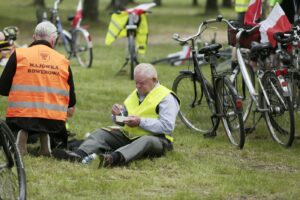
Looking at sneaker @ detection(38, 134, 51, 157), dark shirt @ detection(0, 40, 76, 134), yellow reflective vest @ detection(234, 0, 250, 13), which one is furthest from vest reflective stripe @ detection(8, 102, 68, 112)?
yellow reflective vest @ detection(234, 0, 250, 13)

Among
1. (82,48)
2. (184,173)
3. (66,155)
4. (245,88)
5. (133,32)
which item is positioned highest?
(66,155)

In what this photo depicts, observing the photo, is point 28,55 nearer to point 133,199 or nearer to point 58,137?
point 58,137

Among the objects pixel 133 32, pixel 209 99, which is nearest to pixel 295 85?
pixel 209 99

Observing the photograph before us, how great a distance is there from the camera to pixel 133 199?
21.7 ft

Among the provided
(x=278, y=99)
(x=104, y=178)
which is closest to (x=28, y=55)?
(x=104, y=178)

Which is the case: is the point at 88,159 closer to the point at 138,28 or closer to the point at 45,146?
the point at 45,146

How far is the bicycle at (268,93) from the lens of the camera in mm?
8930

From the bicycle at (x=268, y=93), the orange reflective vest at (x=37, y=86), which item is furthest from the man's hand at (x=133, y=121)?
the bicycle at (x=268, y=93)

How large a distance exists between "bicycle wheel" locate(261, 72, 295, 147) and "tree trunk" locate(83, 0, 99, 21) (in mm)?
23172

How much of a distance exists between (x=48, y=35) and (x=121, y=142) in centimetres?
132

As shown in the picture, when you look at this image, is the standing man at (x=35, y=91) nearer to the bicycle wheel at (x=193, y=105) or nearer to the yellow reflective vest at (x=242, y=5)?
the bicycle wheel at (x=193, y=105)

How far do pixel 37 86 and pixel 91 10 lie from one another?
24746 millimetres

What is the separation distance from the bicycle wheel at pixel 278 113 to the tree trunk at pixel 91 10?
23172 millimetres

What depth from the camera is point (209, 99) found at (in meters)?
9.75
